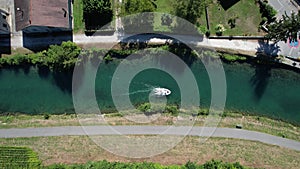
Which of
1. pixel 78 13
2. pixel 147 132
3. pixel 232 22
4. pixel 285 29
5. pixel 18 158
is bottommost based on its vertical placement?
pixel 18 158

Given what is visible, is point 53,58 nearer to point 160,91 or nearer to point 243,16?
point 160,91

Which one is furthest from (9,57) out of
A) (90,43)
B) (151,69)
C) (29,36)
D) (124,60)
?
(151,69)

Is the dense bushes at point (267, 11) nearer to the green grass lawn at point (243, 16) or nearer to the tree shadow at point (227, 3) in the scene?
the green grass lawn at point (243, 16)

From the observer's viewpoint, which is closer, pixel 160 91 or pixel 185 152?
pixel 185 152

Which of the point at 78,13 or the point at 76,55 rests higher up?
the point at 78,13

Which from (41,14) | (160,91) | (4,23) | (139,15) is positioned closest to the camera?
(41,14)

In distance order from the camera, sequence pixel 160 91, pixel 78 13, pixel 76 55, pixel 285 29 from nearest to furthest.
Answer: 1. pixel 285 29
2. pixel 76 55
3. pixel 78 13
4. pixel 160 91

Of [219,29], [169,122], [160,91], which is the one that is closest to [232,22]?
[219,29]

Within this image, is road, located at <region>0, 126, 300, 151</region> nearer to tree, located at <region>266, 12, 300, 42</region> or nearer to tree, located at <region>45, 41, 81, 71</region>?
tree, located at <region>45, 41, 81, 71</region>
